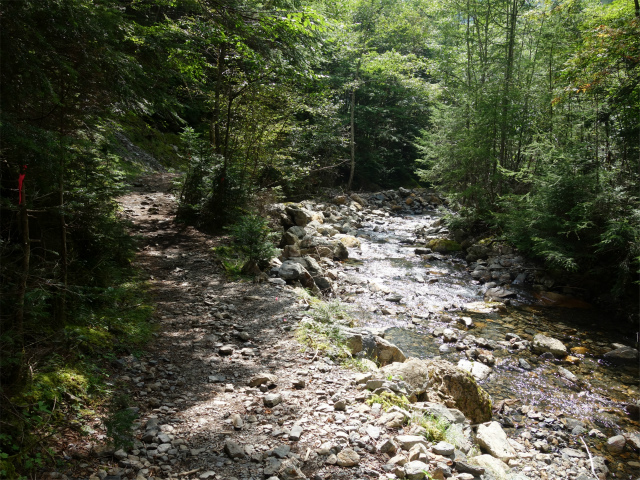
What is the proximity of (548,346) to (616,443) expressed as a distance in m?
2.51

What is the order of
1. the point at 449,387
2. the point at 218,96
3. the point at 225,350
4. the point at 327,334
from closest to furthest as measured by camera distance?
the point at 225,350, the point at 449,387, the point at 327,334, the point at 218,96

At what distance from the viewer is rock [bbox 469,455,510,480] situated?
3.38 metres

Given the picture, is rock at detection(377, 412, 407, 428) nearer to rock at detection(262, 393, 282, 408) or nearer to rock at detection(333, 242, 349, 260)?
rock at detection(262, 393, 282, 408)

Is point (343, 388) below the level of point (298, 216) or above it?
below

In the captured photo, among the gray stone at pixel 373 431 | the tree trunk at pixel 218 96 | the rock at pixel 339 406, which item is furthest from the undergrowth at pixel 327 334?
the tree trunk at pixel 218 96

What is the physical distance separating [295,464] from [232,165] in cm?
854

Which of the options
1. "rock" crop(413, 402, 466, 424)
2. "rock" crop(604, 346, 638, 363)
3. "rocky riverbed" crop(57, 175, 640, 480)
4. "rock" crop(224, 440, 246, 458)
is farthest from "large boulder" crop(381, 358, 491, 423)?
"rock" crop(604, 346, 638, 363)

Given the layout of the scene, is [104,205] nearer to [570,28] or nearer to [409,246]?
[409,246]

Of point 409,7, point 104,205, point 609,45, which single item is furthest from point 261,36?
point 409,7

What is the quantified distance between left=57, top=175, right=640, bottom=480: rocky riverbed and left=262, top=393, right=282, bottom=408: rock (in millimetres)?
20

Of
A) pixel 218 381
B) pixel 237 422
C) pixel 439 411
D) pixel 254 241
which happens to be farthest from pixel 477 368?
pixel 254 241

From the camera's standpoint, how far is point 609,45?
8.19m

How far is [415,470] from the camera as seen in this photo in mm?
2779

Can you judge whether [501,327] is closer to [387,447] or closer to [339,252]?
[339,252]
